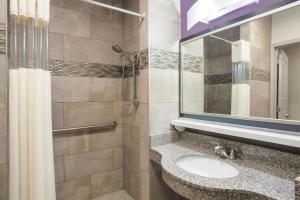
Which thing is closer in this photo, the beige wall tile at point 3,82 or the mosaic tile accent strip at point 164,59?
the beige wall tile at point 3,82

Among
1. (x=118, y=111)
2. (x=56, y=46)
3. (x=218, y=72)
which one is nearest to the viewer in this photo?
(x=218, y=72)

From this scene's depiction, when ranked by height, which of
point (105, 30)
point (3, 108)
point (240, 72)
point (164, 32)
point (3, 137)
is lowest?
point (3, 137)

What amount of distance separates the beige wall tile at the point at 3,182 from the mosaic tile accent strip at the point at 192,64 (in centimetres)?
171

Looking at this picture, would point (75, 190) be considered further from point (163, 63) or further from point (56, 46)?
point (163, 63)

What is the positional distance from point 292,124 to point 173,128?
1.01 meters

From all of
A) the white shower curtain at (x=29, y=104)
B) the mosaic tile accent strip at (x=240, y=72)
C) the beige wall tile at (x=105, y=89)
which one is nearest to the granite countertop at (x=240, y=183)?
the mosaic tile accent strip at (x=240, y=72)

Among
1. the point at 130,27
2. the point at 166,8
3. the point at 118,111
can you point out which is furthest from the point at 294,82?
the point at 118,111

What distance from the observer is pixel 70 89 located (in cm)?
194

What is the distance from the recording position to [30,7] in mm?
1276

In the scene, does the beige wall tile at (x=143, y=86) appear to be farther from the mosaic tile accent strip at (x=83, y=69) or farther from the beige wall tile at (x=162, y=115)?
the mosaic tile accent strip at (x=83, y=69)

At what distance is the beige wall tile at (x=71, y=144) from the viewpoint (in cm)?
189

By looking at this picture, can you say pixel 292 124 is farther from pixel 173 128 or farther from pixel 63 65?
pixel 63 65

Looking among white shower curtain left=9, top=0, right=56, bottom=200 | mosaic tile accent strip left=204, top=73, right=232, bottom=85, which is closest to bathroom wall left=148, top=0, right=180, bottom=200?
mosaic tile accent strip left=204, top=73, right=232, bottom=85

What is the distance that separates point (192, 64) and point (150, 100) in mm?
593
